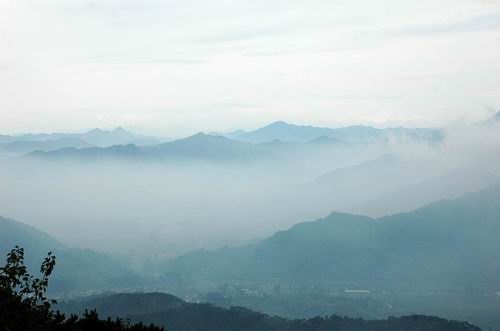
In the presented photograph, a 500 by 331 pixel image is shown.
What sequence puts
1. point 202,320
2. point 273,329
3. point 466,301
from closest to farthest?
1. point 273,329
2. point 202,320
3. point 466,301

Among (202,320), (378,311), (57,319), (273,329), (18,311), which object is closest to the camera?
(18,311)

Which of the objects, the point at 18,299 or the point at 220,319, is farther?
the point at 220,319

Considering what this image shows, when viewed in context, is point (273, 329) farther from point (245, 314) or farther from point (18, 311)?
point (18, 311)

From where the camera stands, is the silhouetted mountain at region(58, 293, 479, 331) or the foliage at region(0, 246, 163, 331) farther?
the silhouetted mountain at region(58, 293, 479, 331)

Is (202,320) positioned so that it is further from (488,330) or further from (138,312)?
(488,330)

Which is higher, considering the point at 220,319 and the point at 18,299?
the point at 18,299

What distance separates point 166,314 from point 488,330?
73.7m

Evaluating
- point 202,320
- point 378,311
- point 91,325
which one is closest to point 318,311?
point 378,311

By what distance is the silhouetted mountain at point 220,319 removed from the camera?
11931 centimetres

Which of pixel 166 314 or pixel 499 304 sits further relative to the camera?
pixel 499 304

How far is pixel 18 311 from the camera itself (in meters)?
26.0

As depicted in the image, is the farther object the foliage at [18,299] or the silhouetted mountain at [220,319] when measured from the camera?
the silhouetted mountain at [220,319]

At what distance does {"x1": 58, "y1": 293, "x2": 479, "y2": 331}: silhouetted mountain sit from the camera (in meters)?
119

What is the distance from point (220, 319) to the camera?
427 ft
